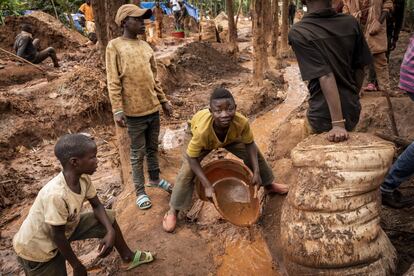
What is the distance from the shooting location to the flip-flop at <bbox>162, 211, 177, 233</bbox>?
10.3 feet

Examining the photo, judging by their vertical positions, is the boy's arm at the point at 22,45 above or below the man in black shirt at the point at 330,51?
below

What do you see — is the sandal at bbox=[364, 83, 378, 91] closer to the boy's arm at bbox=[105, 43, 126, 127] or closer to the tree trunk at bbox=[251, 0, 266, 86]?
the tree trunk at bbox=[251, 0, 266, 86]

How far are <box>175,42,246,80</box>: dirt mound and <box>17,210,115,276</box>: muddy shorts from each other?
816cm

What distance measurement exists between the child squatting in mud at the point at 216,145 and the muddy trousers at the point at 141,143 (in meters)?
0.48

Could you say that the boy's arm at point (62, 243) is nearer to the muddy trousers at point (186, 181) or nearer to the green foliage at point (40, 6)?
the muddy trousers at point (186, 181)


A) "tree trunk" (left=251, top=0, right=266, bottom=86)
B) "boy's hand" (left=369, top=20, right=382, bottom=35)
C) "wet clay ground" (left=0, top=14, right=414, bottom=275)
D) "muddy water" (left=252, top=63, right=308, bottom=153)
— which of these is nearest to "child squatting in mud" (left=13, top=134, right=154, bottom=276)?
"wet clay ground" (left=0, top=14, right=414, bottom=275)

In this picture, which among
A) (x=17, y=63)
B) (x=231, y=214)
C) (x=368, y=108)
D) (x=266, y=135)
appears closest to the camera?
(x=231, y=214)

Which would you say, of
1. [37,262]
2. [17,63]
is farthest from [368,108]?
[17,63]

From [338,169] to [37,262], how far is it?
1.89 metres

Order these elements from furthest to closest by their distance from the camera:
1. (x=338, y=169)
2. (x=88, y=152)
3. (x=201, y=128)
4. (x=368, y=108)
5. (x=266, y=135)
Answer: (x=266, y=135) < (x=368, y=108) < (x=201, y=128) < (x=88, y=152) < (x=338, y=169)

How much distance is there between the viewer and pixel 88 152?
2.17m

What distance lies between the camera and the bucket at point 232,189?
120 inches

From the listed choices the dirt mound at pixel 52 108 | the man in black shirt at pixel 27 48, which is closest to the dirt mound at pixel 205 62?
the dirt mound at pixel 52 108

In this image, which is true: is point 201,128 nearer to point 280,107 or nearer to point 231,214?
point 231,214
